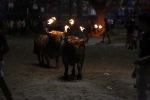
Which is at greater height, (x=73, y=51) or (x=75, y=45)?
(x=75, y=45)

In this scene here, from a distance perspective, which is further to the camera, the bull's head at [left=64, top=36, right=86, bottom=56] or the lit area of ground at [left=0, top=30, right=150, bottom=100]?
the bull's head at [left=64, top=36, right=86, bottom=56]

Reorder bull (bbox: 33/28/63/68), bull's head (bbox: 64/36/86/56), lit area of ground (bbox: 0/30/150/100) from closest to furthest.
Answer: lit area of ground (bbox: 0/30/150/100), bull's head (bbox: 64/36/86/56), bull (bbox: 33/28/63/68)

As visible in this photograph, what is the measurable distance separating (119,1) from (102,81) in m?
27.8

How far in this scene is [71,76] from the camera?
11.7 meters

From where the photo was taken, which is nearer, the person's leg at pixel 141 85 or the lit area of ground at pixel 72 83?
the person's leg at pixel 141 85

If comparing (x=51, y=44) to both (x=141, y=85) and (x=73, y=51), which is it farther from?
(x=141, y=85)

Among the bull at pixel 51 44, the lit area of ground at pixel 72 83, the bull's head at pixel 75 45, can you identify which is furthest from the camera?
the bull at pixel 51 44

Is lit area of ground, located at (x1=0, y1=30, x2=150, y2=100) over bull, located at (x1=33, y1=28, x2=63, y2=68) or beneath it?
beneath

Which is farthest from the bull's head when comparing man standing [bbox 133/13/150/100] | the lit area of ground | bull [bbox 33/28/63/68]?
man standing [bbox 133/13/150/100]

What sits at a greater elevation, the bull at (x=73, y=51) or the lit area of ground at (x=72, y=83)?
the bull at (x=73, y=51)

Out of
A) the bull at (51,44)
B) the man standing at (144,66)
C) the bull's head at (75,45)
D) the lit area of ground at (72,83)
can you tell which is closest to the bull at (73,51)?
the bull's head at (75,45)

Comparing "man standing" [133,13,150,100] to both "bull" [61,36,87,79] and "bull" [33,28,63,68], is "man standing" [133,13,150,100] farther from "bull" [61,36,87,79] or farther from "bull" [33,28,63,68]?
"bull" [33,28,63,68]

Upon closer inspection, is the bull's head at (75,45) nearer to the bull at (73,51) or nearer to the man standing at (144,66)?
the bull at (73,51)

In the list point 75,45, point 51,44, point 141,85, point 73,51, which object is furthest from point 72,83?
point 141,85
